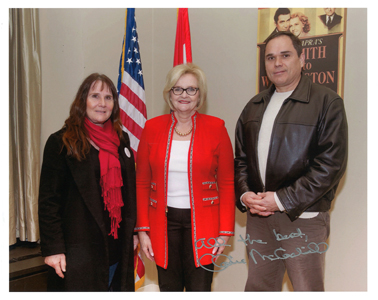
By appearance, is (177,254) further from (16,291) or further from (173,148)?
(16,291)

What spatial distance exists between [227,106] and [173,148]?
56 centimetres

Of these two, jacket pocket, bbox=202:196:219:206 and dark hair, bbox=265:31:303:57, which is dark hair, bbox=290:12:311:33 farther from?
jacket pocket, bbox=202:196:219:206

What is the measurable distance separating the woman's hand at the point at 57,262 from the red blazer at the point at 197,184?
1.41ft

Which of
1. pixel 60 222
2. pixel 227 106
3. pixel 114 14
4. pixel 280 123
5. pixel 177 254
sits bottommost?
pixel 177 254

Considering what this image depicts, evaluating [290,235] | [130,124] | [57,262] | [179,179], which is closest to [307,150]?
[290,235]

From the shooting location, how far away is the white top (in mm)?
1695

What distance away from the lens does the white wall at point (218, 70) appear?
172 centimetres

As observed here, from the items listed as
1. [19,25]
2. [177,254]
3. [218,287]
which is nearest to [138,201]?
[177,254]

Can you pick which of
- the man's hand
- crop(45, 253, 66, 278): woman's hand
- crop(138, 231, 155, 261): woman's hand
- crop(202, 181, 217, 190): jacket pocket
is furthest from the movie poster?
crop(45, 253, 66, 278): woman's hand

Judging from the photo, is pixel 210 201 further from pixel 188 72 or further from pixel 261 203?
pixel 188 72

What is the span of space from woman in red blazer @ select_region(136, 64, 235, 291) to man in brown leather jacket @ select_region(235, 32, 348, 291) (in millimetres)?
145

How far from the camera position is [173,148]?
172 centimetres

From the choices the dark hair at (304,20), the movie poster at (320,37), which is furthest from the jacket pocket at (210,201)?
the dark hair at (304,20)

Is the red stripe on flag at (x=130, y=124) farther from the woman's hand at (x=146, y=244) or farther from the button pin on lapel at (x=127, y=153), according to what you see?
the woman's hand at (x=146, y=244)
